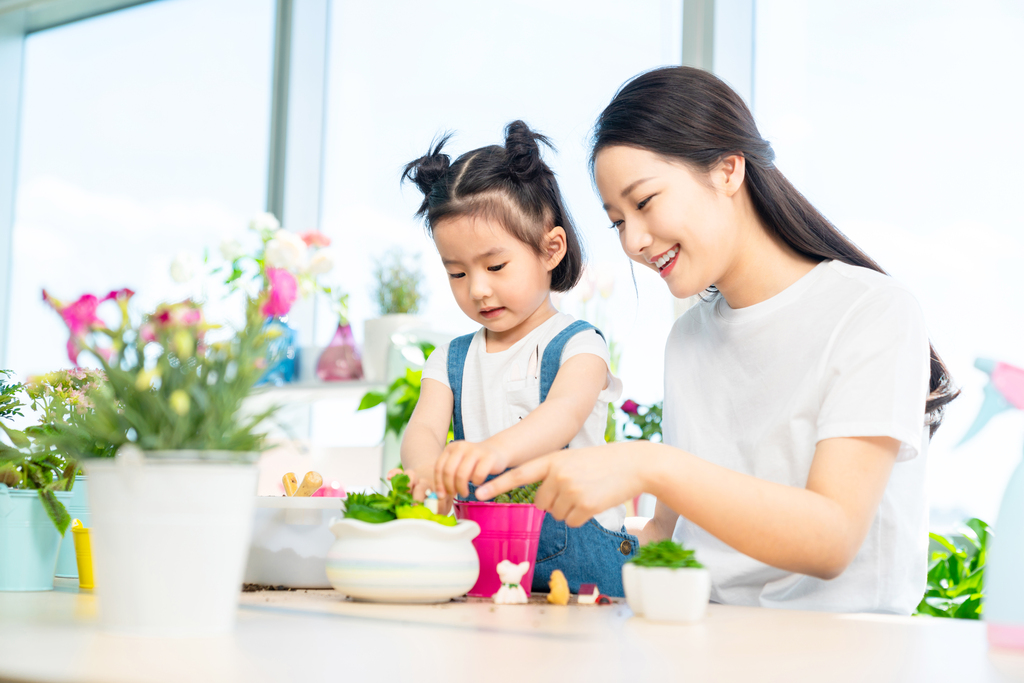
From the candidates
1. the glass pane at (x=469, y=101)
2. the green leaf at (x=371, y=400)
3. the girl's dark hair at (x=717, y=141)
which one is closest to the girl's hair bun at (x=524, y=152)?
the girl's dark hair at (x=717, y=141)

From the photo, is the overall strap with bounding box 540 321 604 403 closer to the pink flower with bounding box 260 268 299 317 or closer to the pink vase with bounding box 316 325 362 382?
the pink flower with bounding box 260 268 299 317

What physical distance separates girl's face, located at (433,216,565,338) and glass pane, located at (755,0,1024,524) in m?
1.37

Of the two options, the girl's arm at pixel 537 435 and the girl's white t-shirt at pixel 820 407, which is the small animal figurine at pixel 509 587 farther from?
the girl's white t-shirt at pixel 820 407

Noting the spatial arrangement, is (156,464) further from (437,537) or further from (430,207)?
(430,207)

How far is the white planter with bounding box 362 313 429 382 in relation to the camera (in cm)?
297

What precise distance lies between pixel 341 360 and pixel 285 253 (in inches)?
33.3

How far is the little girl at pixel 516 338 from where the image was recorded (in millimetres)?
1217

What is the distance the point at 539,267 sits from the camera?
4.55 ft

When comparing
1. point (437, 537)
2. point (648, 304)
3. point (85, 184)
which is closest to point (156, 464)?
point (437, 537)

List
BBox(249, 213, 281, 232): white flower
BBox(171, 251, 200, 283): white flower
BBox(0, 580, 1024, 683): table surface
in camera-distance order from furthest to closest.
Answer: BBox(249, 213, 281, 232): white flower < BBox(171, 251, 200, 283): white flower < BBox(0, 580, 1024, 683): table surface

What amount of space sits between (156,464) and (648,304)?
221 centimetres

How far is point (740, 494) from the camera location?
38.1 inches

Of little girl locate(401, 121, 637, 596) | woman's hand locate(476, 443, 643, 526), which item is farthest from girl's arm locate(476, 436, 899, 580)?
little girl locate(401, 121, 637, 596)

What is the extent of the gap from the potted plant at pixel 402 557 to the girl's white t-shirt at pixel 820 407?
20.8 inches
